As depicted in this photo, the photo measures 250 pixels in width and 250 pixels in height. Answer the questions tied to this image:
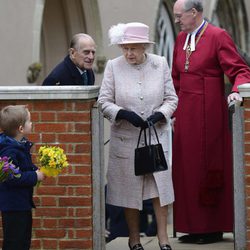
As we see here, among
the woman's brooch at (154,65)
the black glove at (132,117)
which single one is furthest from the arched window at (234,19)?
the black glove at (132,117)

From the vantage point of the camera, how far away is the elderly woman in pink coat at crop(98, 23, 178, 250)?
9086 millimetres

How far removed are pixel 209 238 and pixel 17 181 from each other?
2.33 metres

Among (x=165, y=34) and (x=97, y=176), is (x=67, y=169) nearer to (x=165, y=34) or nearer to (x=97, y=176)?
(x=97, y=176)

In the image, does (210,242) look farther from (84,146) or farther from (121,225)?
(121,225)

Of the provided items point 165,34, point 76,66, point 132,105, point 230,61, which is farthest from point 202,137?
point 165,34

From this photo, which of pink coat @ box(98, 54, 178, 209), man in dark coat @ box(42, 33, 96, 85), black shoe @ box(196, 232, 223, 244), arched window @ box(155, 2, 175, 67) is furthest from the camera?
arched window @ box(155, 2, 175, 67)

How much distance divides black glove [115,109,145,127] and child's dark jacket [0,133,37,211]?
96 cm

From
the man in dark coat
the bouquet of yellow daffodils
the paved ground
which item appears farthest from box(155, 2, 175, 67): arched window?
the bouquet of yellow daffodils

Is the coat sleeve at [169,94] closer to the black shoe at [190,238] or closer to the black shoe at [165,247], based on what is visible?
the black shoe at [165,247]

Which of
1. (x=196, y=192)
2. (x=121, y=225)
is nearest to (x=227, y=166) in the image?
(x=196, y=192)

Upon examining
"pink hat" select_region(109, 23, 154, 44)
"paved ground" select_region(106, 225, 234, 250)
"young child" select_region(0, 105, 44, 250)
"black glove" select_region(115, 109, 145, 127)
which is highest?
"pink hat" select_region(109, 23, 154, 44)

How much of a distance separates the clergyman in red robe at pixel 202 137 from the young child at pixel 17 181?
6.12 ft

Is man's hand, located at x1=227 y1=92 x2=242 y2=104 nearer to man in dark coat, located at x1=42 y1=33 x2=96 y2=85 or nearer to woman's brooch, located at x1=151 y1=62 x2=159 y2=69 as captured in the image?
woman's brooch, located at x1=151 y1=62 x2=159 y2=69

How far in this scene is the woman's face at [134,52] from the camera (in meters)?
9.09
